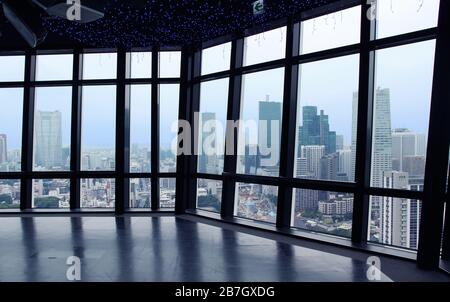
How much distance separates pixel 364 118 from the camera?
5.03m

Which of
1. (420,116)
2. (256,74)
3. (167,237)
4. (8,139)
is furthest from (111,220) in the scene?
(420,116)

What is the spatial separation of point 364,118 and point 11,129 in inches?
280

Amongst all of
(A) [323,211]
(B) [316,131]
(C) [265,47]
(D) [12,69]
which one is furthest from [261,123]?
(D) [12,69]

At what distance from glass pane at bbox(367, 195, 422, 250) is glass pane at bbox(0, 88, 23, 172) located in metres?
7.10

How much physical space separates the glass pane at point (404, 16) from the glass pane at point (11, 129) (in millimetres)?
7139

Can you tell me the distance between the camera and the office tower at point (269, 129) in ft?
20.3

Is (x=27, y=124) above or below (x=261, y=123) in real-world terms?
below

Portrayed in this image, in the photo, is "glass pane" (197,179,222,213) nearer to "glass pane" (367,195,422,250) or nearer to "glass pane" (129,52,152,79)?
"glass pane" (129,52,152,79)

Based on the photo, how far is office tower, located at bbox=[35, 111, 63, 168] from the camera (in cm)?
763

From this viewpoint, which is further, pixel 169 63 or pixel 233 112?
pixel 169 63

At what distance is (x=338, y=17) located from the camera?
17.9 ft

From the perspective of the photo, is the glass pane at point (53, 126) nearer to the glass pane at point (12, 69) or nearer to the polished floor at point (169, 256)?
the glass pane at point (12, 69)

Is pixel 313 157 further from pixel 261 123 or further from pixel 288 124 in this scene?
pixel 261 123
